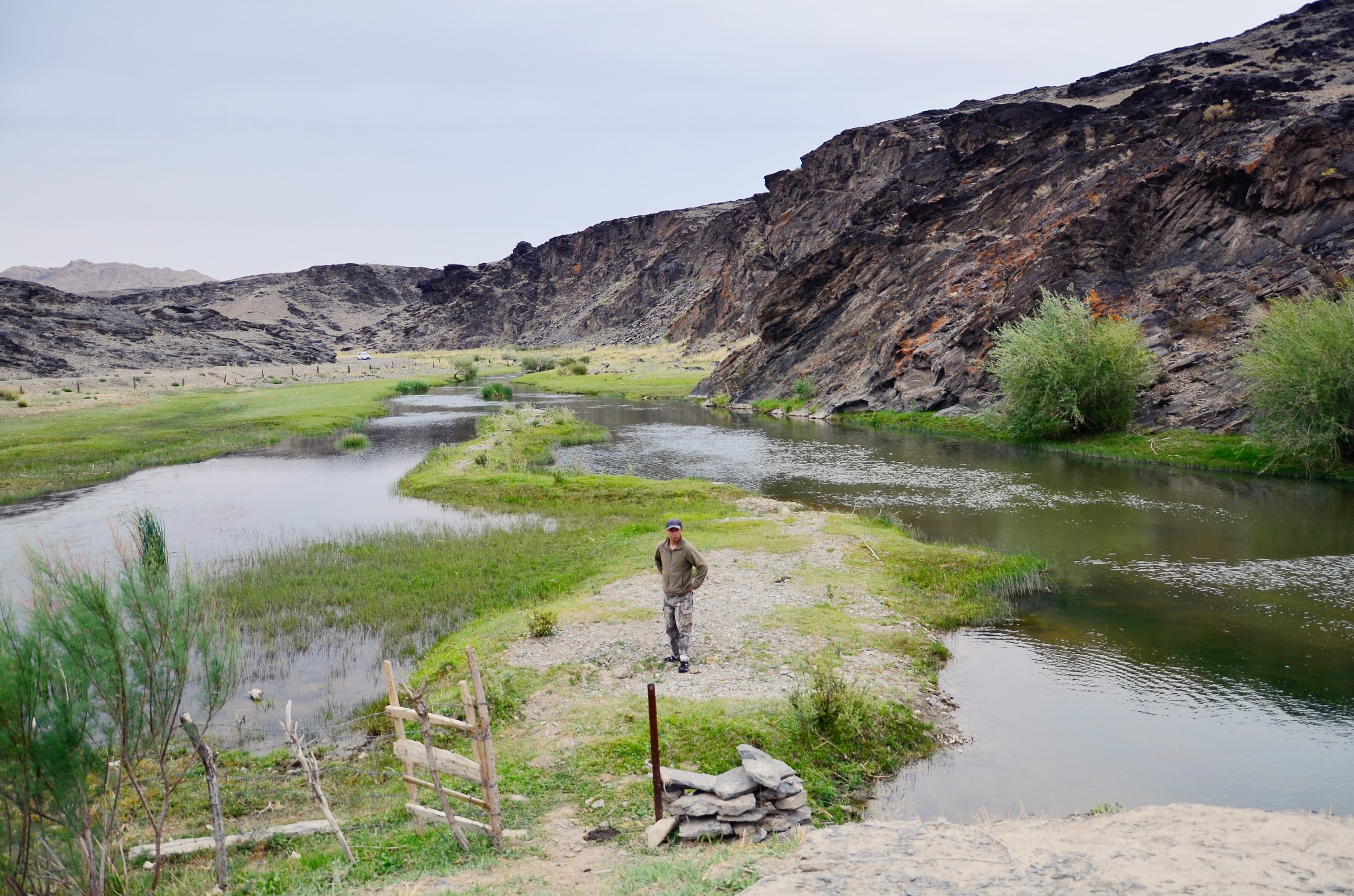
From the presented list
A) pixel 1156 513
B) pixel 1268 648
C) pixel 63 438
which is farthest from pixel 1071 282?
pixel 63 438

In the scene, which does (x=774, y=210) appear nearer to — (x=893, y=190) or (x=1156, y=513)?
(x=893, y=190)

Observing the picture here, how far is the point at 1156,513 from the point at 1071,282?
1563 inches

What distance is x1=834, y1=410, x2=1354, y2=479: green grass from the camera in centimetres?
4147

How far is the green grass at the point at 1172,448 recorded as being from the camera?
41.5 m

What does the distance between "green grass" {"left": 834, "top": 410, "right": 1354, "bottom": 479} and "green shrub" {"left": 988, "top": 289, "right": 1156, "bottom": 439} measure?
124 centimetres

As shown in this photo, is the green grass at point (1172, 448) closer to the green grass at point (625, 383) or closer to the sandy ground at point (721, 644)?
the sandy ground at point (721, 644)

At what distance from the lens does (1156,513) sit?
32.5 meters

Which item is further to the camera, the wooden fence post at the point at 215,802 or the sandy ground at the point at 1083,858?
the wooden fence post at the point at 215,802

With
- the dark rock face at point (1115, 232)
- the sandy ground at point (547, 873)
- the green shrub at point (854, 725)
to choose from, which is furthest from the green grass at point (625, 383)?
the sandy ground at point (547, 873)

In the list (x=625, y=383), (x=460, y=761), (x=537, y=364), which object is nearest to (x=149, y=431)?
(x=460, y=761)

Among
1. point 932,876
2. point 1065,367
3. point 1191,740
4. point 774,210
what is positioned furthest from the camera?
point 774,210

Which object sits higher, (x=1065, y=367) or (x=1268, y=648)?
(x=1065, y=367)

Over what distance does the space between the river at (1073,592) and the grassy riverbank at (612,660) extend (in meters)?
1.32

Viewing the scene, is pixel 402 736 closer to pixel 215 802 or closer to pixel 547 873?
pixel 215 802
